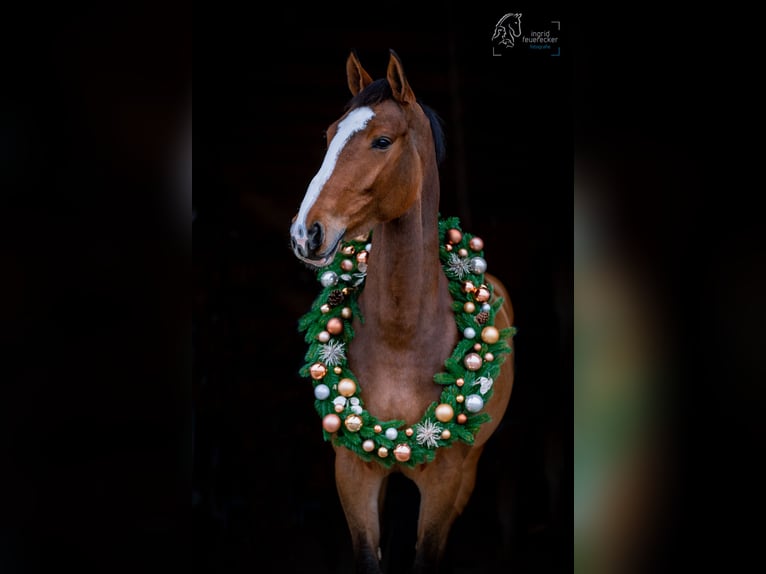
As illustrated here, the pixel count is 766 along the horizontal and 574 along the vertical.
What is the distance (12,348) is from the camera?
1.73 metres

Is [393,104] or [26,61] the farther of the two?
[26,61]

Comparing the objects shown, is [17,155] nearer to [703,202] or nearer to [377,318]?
[377,318]

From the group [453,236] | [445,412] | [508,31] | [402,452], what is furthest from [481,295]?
[508,31]

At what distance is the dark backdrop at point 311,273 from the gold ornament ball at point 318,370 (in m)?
0.40

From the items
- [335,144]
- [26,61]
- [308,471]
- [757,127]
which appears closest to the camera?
[335,144]

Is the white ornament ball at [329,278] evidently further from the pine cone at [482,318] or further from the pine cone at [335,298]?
the pine cone at [482,318]

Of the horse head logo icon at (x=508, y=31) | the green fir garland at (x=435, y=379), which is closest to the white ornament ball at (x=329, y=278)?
the green fir garland at (x=435, y=379)

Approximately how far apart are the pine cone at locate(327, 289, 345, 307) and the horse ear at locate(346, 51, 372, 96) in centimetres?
48

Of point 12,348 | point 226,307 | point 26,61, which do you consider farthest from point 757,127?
point 12,348

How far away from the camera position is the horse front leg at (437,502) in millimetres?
1630

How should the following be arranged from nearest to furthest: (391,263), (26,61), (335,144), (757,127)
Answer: (335,144)
(391,263)
(26,61)
(757,127)

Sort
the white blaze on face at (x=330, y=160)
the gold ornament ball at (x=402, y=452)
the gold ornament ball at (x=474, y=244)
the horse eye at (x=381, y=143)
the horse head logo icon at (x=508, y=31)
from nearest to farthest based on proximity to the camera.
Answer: the white blaze on face at (x=330, y=160)
the horse eye at (x=381, y=143)
the gold ornament ball at (x=402, y=452)
the gold ornament ball at (x=474, y=244)
the horse head logo icon at (x=508, y=31)

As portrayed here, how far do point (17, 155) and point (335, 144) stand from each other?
0.93 meters

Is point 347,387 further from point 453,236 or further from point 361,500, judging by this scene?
point 453,236
